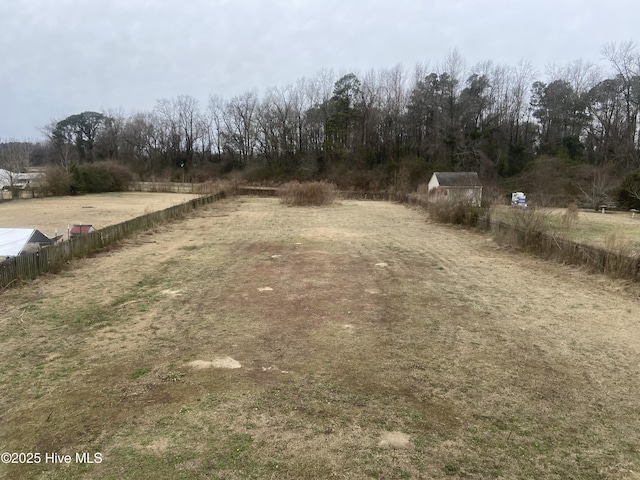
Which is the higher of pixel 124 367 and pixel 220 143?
pixel 220 143

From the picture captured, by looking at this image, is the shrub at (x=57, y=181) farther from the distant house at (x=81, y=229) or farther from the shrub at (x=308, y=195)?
the distant house at (x=81, y=229)

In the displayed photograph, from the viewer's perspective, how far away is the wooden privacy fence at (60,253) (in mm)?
8078

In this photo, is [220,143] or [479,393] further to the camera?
[220,143]

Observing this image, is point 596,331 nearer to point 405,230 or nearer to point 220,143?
point 405,230

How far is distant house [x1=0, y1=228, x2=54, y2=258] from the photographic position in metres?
9.87

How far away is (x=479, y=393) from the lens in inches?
171

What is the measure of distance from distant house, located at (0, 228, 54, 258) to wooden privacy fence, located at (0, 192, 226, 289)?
2.76 feet

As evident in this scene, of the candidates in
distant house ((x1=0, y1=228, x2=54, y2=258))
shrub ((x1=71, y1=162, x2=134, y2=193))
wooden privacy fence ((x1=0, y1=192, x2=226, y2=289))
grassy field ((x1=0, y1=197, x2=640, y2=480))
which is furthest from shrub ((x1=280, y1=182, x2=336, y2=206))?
shrub ((x1=71, y1=162, x2=134, y2=193))

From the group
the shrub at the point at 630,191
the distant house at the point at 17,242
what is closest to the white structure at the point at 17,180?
the distant house at the point at 17,242

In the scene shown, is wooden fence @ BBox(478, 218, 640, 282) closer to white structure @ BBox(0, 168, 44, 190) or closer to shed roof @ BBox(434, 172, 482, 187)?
shed roof @ BBox(434, 172, 482, 187)

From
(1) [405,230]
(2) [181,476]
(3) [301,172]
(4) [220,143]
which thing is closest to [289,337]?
(2) [181,476]

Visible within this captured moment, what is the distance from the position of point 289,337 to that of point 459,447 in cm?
282

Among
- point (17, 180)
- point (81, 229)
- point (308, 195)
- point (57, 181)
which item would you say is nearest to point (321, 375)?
point (81, 229)

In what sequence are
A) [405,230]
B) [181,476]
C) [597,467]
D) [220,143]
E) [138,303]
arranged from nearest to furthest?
1. [181,476]
2. [597,467]
3. [138,303]
4. [405,230]
5. [220,143]
